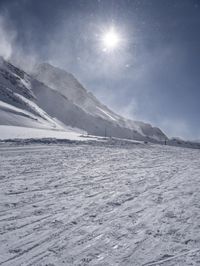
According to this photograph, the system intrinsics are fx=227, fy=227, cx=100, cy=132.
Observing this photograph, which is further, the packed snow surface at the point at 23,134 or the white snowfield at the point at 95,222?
the packed snow surface at the point at 23,134

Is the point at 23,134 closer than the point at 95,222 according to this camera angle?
No

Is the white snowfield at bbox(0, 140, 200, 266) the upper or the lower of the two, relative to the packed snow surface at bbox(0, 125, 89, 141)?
lower

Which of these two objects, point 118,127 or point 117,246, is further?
point 118,127

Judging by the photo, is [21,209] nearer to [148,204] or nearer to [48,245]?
[48,245]

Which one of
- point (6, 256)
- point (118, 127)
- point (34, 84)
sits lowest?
point (6, 256)

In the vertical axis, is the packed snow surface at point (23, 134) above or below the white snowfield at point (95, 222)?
above

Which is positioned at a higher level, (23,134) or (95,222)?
(23,134)

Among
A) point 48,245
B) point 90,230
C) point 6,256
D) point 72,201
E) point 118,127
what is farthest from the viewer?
point 118,127

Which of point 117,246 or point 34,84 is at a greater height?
point 34,84

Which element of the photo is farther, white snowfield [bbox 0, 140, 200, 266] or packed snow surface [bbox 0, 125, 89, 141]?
packed snow surface [bbox 0, 125, 89, 141]

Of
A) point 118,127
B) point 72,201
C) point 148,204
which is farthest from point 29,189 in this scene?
point 118,127

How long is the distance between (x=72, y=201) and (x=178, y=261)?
11.3 feet

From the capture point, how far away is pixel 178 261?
3.86 m

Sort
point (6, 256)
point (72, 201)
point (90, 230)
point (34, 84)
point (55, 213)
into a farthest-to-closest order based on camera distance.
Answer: point (34, 84) → point (72, 201) → point (55, 213) → point (90, 230) → point (6, 256)
